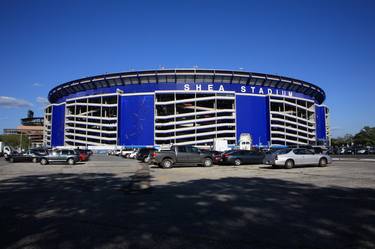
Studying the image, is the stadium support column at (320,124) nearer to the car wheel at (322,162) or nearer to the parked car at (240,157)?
the parked car at (240,157)

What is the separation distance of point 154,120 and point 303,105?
169 ft

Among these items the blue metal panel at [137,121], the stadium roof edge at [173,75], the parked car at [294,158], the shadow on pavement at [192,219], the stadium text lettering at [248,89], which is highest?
the stadium roof edge at [173,75]

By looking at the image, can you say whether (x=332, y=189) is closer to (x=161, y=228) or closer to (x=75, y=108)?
(x=161, y=228)

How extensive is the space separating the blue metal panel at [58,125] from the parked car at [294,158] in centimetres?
9297

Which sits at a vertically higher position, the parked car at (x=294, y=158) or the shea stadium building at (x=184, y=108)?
the shea stadium building at (x=184, y=108)

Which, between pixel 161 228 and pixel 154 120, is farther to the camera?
pixel 154 120

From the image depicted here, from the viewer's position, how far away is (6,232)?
233 inches

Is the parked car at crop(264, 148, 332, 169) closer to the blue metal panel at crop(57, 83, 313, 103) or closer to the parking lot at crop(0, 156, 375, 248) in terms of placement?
the parking lot at crop(0, 156, 375, 248)

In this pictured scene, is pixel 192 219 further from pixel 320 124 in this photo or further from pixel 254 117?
pixel 320 124

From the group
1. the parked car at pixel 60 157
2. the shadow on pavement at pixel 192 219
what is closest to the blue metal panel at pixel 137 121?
the parked car at pixel 60 157

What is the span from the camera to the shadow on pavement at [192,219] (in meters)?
5.30

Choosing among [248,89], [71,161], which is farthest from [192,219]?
[248,89]

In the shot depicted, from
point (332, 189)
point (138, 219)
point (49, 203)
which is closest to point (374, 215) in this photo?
point (332, 189)

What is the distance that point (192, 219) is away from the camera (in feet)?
22.7
